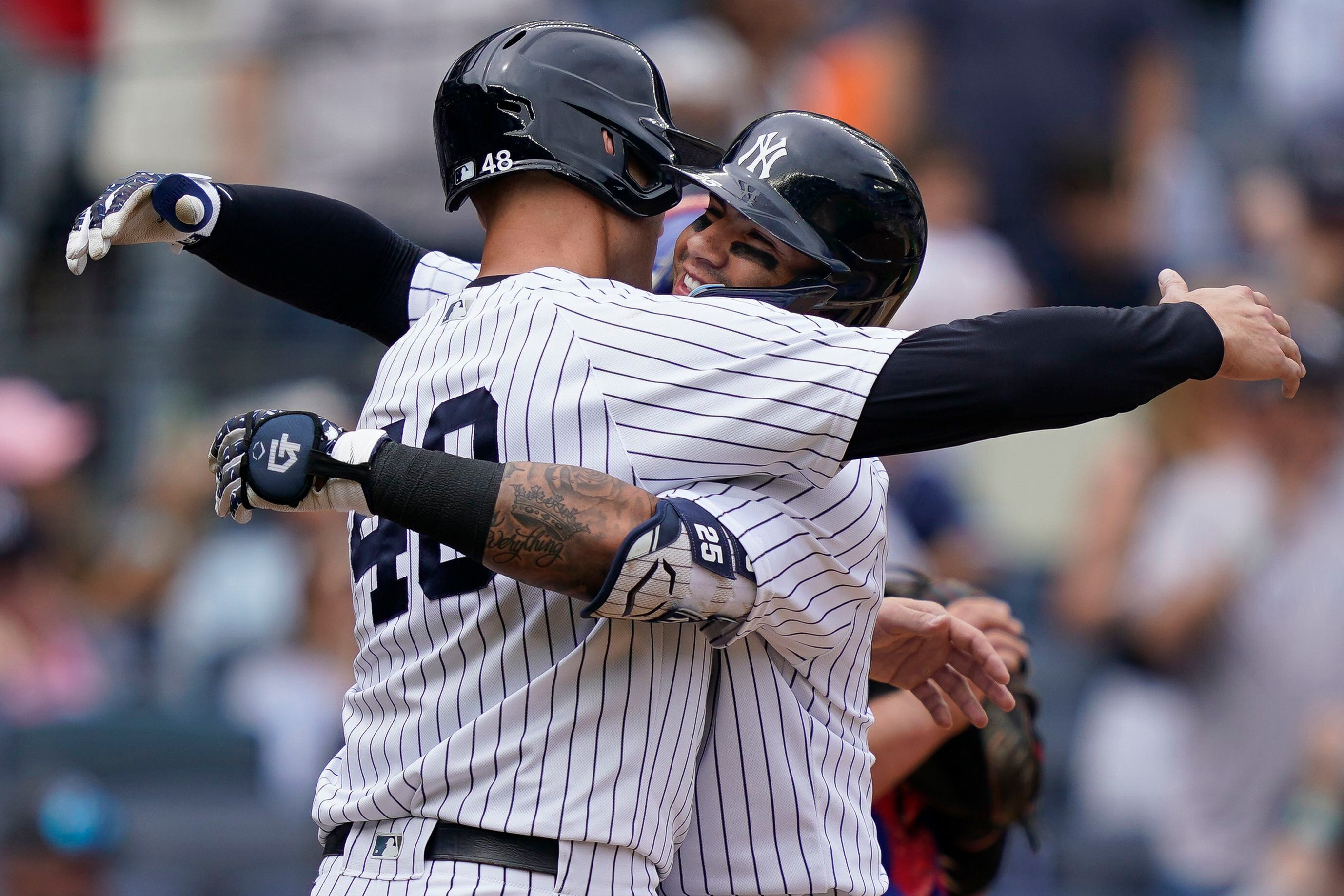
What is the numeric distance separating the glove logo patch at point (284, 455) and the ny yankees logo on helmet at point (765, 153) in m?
0.82

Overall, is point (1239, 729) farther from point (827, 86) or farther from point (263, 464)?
point (263, 464)

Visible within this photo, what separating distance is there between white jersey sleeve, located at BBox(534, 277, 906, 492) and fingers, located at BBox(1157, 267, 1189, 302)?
1.23 ft

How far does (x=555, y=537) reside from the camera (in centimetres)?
219

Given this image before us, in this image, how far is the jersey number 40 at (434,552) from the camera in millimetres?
2367

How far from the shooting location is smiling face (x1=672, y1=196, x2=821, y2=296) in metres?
2.65

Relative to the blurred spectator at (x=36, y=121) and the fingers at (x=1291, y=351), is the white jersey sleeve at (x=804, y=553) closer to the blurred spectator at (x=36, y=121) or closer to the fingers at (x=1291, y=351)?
the fingers at (x=1291, y=351)

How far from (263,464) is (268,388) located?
17.8ft

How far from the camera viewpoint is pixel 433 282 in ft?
9.84

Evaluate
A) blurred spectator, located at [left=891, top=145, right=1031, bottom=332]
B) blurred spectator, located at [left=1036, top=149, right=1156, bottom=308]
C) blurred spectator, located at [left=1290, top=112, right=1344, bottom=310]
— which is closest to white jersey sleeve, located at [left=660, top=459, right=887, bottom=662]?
blurred spectator, located at [left=891, top=145, right=1031, bottom=332]

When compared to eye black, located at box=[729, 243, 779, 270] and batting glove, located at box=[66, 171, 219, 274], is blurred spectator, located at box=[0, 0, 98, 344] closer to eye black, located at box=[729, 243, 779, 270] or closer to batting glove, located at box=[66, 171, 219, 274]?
batting glove, located at box=[66, 171, 219, 274]

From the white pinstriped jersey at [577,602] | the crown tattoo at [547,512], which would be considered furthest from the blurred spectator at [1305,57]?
the crown tattoo at [547,512]

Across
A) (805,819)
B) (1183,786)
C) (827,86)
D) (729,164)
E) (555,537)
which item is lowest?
(1183,786)

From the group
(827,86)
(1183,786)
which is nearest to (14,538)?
(827,86)

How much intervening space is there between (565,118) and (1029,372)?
30.1 inches
